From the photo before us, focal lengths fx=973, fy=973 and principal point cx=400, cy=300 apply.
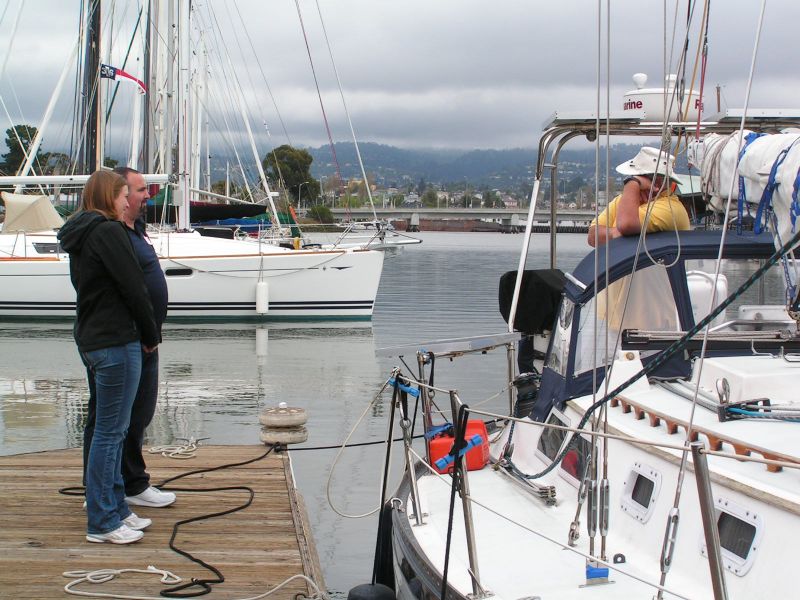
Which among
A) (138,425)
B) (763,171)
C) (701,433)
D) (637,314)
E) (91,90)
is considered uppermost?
(91,90)

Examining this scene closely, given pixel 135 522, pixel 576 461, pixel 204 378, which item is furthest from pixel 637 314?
pixel 204 378

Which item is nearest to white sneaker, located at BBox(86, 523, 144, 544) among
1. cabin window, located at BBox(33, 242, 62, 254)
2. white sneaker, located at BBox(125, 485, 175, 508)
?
white sneaker, located at BBox(125, 485, 175, 508)

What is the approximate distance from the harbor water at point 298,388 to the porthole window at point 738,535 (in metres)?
2.05

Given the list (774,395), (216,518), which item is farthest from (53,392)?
(774,395)

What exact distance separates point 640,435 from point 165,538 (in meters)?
2.67

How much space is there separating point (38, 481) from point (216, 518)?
1.48 metres

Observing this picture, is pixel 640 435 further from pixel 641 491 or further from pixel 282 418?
pixel 282 418

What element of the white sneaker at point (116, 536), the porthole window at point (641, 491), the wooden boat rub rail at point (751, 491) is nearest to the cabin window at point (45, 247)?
the white sneaker at point (116, 536)

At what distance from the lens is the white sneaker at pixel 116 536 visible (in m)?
5.25

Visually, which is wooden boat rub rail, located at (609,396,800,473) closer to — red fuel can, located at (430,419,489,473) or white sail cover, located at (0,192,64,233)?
red fuel can, located at (430,419,489,473)

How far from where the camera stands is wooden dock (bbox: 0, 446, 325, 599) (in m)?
4.81

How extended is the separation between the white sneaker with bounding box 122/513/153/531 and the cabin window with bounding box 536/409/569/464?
2285 mm

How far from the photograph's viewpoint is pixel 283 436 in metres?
7.87

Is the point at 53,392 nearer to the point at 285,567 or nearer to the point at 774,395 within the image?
the point at 285,567
